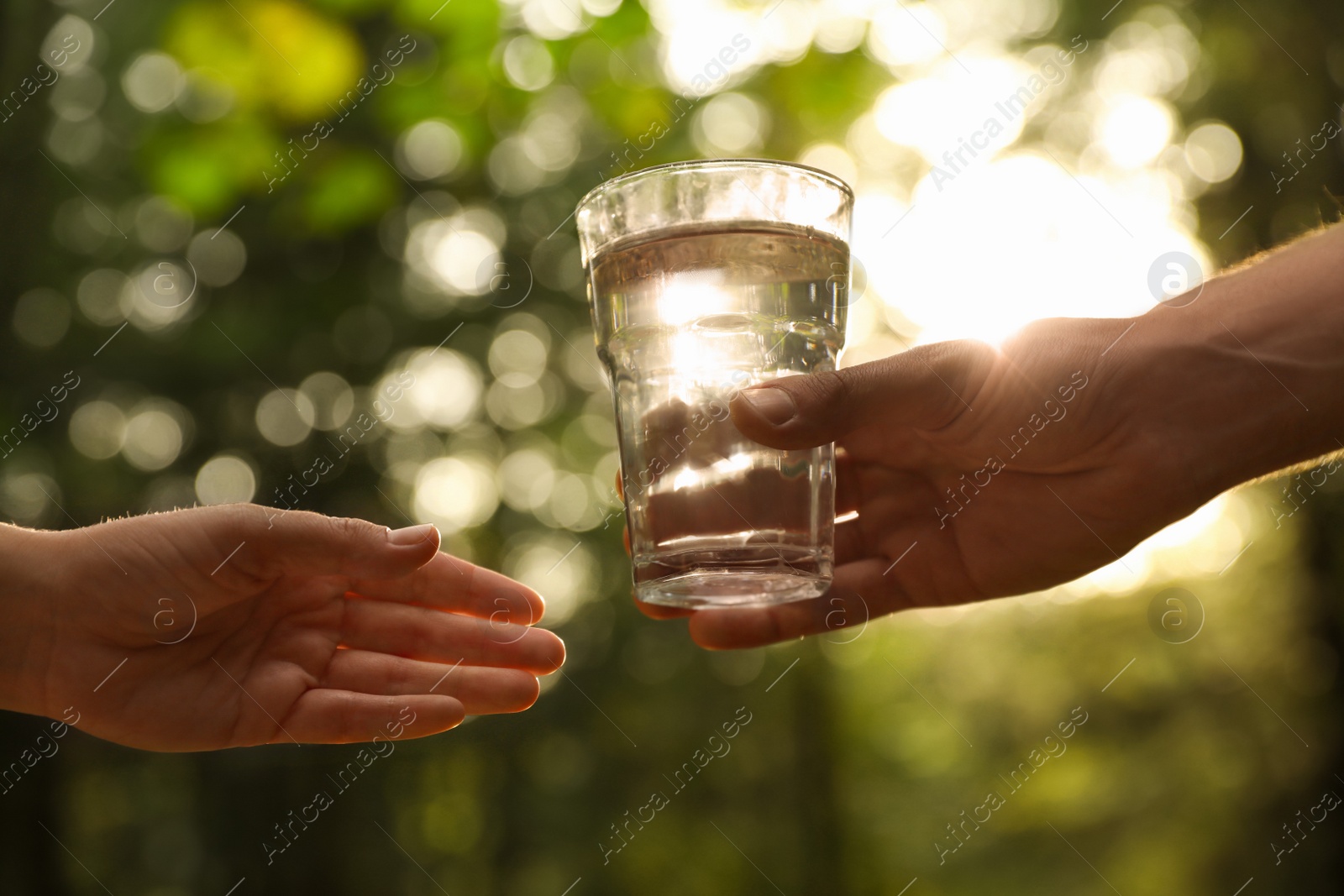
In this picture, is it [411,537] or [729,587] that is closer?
[729,587]

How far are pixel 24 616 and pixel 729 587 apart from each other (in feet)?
5.39

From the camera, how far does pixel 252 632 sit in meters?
2.24

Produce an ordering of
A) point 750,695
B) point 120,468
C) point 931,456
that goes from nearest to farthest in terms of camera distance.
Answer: point 931,456
point 120,468
point 750,695

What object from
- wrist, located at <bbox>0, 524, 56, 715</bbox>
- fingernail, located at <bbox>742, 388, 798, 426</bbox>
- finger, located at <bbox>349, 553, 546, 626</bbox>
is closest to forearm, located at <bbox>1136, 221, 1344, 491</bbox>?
fingernail, located at <bbox>742, 388, 798, 426</bbox>

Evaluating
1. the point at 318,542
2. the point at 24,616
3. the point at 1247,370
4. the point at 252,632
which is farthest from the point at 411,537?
the point at 1247,370

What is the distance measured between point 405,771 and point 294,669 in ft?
33.7

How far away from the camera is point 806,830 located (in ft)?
35.7

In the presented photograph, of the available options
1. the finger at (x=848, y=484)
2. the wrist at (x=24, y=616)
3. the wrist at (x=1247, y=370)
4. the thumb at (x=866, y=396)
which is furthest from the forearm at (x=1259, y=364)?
the wrist at (x=24, y=616)

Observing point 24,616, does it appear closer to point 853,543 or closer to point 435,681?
point 435,681

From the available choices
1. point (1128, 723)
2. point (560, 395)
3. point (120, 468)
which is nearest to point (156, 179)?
point (120, 468)

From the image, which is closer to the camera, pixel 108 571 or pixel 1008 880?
pixel 108 571

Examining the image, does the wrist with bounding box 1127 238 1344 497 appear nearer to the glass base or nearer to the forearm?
the forearm

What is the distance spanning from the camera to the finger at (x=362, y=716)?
201cm

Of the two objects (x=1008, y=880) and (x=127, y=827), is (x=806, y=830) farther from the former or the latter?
(x=127, y=827)
